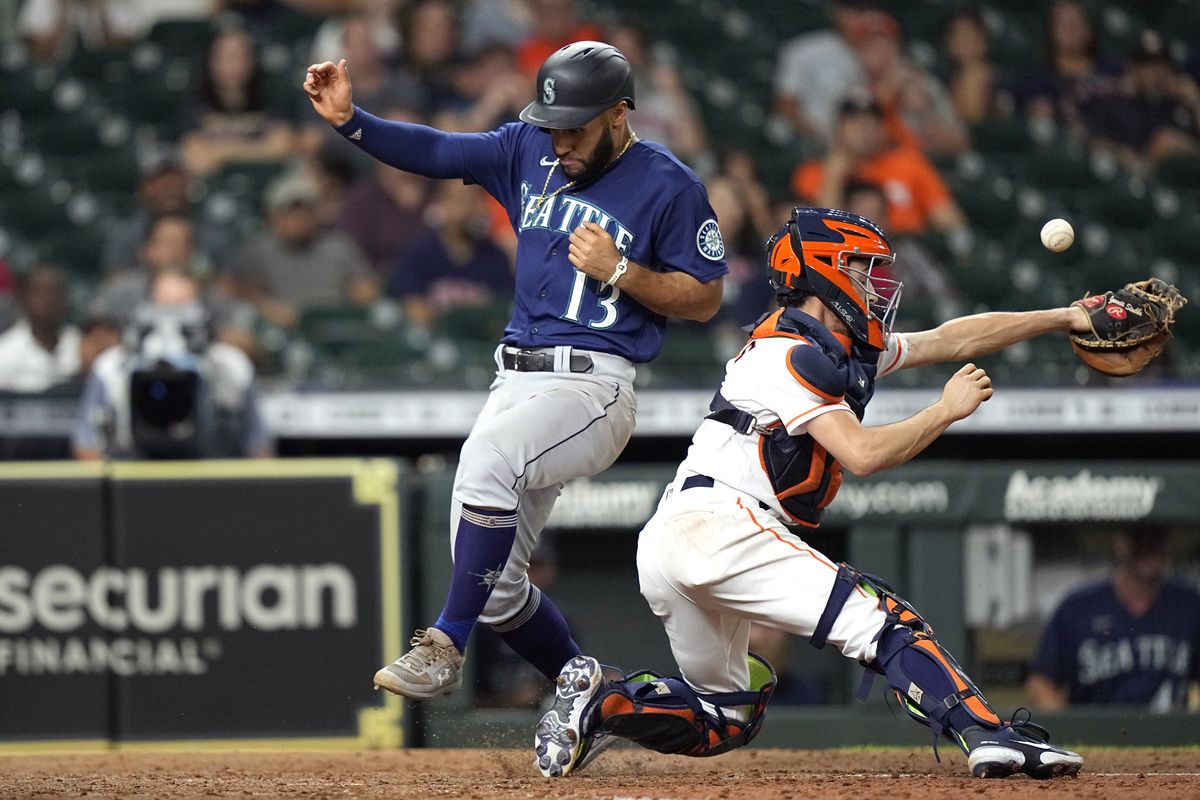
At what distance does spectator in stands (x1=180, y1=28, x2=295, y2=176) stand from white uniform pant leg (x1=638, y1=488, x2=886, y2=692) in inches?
194

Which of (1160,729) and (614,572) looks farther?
(614,572)

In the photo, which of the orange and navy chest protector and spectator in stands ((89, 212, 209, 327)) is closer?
the orange and navy chest protector

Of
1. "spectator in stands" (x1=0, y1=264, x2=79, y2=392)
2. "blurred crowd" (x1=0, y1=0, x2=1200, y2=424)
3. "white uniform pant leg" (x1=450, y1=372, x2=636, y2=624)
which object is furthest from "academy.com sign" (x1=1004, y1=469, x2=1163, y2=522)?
"spectator in stands" (x1=0, y1=264, x2=79, y2=392)

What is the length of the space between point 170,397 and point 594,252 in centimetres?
239

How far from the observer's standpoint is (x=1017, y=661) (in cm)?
585

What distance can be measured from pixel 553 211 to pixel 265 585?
2.37m

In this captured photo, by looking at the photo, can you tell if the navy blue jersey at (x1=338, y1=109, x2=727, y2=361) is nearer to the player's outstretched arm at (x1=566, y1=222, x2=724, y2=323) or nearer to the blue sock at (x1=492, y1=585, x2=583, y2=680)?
the player's outstretched arm at (x1=566, y1=222, x2=724, y2=323)

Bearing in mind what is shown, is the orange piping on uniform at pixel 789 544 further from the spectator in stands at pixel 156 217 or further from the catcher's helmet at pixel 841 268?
the spectator in stands at pixel 156 217

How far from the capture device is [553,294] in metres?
4.07

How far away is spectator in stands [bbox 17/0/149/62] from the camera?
30.2ft

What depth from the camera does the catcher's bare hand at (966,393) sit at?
3.62 metres

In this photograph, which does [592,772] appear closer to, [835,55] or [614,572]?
[614,572]

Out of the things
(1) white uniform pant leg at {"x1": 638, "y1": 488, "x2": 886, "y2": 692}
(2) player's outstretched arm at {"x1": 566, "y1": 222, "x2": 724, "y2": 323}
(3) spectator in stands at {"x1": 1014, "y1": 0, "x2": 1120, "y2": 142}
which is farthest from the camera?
(3) spectator in stands at {"x1": 1014, "y1": 0, "x2": 1120, "y2": 142}

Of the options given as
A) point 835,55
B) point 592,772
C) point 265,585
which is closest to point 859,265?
point 592,772
